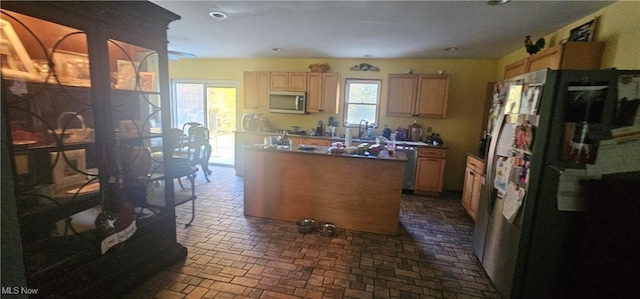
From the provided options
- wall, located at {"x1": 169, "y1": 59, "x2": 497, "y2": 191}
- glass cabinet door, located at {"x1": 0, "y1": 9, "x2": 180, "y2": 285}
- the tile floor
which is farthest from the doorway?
glass cabinet door, located at {"x1": 0, "y1": 9, "x2": 180, "y2": 285}

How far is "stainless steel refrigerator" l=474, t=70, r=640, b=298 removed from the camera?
159 centimetres

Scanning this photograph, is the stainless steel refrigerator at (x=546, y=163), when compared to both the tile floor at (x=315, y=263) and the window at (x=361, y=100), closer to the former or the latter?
the tile floor at (x=315, y=263)

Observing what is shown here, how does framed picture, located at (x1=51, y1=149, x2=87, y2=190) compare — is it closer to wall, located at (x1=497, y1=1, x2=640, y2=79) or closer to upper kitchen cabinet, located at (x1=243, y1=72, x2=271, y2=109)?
upper kitchen cabinet, located at (x1=243, y1=72, x2=271, y2=109)

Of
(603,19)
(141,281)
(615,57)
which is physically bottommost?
(141,281)

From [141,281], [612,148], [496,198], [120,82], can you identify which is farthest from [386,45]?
[141,281]

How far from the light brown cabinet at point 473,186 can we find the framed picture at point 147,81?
376cm

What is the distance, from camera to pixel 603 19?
2.32 metres

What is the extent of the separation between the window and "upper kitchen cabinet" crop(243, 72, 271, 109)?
1.64 metres

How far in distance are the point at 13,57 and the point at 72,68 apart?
255mm

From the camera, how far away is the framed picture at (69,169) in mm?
1605

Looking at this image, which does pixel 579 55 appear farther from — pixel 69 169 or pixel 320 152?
pixel 69 169

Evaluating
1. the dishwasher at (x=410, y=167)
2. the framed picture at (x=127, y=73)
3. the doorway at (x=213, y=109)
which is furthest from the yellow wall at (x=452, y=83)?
the framed picture at (x=127, y=73)

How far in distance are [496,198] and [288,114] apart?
13.6ft

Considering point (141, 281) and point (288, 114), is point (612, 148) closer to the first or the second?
point (141, 281)
